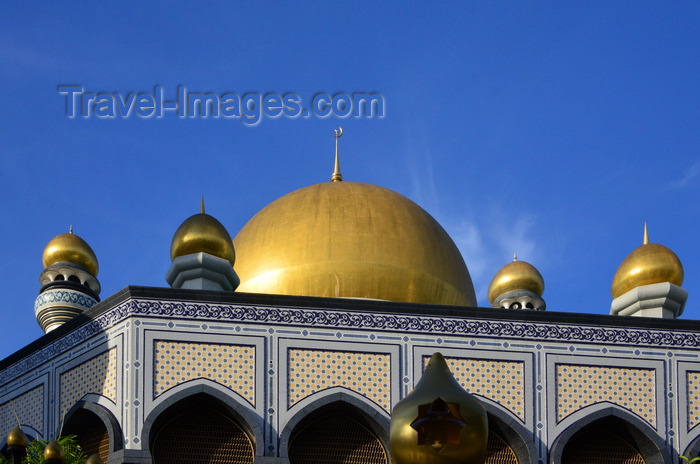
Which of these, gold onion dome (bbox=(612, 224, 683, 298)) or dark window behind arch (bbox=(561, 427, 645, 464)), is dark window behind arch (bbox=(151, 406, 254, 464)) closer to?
dark window behind arch (bbox=(561, 427, 645, 464))

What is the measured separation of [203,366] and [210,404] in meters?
0.46

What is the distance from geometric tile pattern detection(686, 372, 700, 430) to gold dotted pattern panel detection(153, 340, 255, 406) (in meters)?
5.01

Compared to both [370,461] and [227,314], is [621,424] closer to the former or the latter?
[370,461]

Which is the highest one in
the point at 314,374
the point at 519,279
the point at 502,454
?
the point at 519,279

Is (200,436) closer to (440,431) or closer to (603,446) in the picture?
(603,446)

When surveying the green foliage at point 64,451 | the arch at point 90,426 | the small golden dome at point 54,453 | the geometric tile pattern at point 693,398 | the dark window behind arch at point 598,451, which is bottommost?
the small golden dome at point 54,453

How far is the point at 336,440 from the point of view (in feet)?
47.9

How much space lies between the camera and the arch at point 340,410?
14.2m

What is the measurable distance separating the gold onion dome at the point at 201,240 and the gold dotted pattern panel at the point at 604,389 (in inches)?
164

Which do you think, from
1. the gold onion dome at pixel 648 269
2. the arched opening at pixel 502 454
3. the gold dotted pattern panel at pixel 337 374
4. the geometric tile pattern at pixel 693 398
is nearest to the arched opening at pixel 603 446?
the arched opening at pixel 502 454

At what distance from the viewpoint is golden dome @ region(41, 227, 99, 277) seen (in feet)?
65.9

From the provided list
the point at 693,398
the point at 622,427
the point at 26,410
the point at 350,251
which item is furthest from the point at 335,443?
the point at 693,398

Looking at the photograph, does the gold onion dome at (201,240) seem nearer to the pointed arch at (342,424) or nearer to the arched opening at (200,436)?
the arched opening at (200,436)

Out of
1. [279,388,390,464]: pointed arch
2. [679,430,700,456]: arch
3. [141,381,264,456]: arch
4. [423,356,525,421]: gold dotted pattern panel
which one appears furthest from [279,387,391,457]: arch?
[679,430,700,456]: arch
